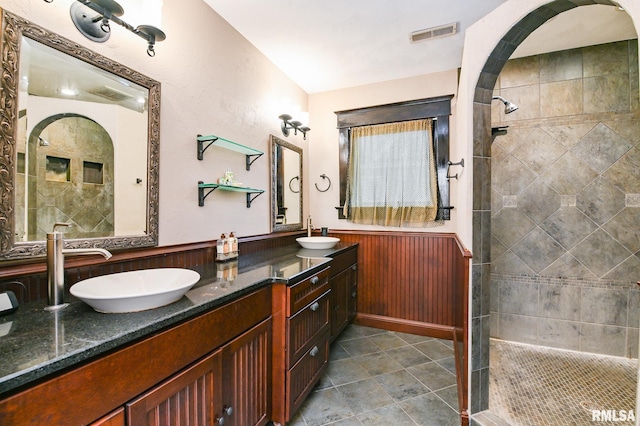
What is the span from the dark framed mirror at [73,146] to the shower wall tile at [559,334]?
311 cm

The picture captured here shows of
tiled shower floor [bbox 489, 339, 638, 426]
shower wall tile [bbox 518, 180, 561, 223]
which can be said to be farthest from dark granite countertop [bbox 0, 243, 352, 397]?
shower wall tile [bbox 518, 180, 561, 223]

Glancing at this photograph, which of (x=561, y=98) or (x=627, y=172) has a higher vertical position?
(x=561, y=98)

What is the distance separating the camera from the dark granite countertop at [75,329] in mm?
637

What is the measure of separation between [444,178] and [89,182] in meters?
2.75

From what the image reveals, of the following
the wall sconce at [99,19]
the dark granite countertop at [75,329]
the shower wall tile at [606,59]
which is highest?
the shower wall tile at [606,59]

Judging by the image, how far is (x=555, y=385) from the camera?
1.88 metres

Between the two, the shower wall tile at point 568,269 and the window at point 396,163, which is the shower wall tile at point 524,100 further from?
the shower wall tile at point 568,269

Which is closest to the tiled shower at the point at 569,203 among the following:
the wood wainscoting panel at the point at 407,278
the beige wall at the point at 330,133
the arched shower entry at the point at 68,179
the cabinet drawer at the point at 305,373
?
the wood wainscoting panel at the point at 407,278

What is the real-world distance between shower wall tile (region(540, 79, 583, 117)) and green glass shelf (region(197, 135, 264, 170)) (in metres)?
2.50

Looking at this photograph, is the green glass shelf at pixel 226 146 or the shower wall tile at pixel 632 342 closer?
the green glass shelf at pixel 226 146

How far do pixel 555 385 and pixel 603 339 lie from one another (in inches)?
→ 32.0

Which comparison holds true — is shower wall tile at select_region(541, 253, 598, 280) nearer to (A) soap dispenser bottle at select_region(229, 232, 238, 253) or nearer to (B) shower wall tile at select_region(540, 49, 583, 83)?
(B) shower wall tile at select_region(540, 49, 583, 83)

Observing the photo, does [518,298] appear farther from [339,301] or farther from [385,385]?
[339,301]

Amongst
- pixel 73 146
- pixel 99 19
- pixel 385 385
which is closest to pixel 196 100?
pixel 99 19
